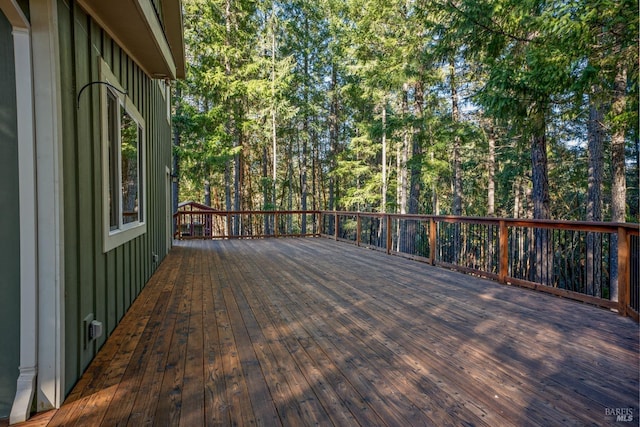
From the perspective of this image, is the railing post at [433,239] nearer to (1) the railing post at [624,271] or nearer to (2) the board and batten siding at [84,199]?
(1) the railing post at [624,271]

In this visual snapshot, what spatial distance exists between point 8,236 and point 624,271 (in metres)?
4.52

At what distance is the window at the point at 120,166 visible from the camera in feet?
8.80

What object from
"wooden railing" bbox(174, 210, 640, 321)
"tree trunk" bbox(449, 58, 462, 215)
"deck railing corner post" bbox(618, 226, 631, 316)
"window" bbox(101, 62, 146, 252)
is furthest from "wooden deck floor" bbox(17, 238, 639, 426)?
"tree trunk" bbox(449, 58, 462, 215)

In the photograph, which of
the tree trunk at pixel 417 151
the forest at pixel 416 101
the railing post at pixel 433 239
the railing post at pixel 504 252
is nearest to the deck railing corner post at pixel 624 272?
the railing post at pixel 504 252

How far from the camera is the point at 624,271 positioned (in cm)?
313

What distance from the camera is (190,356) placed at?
2350 millimetres

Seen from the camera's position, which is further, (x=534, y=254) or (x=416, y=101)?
(x=416, y=101)

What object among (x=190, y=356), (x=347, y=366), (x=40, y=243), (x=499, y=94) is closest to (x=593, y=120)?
(x=499, y=94)

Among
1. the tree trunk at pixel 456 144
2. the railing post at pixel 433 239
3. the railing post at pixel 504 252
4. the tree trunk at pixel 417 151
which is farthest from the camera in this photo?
the tree trunk at pixel 456 144

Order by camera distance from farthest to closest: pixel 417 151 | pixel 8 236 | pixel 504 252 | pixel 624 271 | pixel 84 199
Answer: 1. pixel 417 151
2. pixel 504 252
3. pixel 624 271
4. pixel 84 199
5. pixel 8 236

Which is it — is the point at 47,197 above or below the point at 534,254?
above

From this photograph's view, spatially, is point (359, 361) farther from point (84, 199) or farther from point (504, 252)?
point (504, 252)

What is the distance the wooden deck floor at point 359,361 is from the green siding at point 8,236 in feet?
1.10

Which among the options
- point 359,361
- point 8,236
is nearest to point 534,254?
point 359,361
